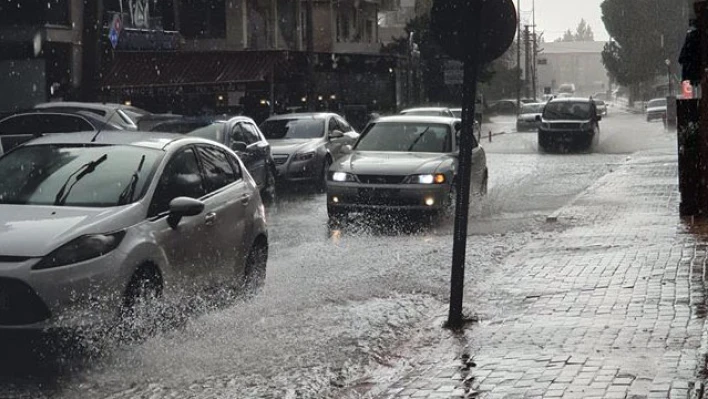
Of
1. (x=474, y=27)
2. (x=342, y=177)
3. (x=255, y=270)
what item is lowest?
(x=255, y=270)

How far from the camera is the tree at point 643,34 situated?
308ft

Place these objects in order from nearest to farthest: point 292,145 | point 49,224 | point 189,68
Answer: point 49,224 < point 292,145 < point 189,68

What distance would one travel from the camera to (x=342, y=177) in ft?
54.0

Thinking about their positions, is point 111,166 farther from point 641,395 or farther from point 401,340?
point 641,395

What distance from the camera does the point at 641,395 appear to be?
21.3ft

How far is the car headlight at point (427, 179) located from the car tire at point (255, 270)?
5.70 m

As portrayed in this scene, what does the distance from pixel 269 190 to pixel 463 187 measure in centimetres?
1177

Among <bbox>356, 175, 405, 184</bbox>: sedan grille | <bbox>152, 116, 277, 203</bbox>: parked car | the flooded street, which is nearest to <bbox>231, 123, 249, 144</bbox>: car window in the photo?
<bbox>152, 116, 277, 203</bbox>: parked car

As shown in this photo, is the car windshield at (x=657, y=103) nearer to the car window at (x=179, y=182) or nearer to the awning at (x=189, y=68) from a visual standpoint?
the awning at (x=189, y=68)

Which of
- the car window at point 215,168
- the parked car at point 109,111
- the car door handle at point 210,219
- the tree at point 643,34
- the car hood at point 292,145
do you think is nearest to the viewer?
the car door handle at point 210,219

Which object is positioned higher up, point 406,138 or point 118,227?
point 406,138

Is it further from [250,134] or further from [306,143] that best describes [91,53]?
[250,134]

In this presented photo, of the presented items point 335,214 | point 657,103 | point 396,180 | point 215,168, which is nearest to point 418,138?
point 396,180

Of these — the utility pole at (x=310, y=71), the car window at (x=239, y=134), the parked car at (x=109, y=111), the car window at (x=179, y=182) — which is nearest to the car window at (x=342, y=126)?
the parked car at (x=109, y=111)
